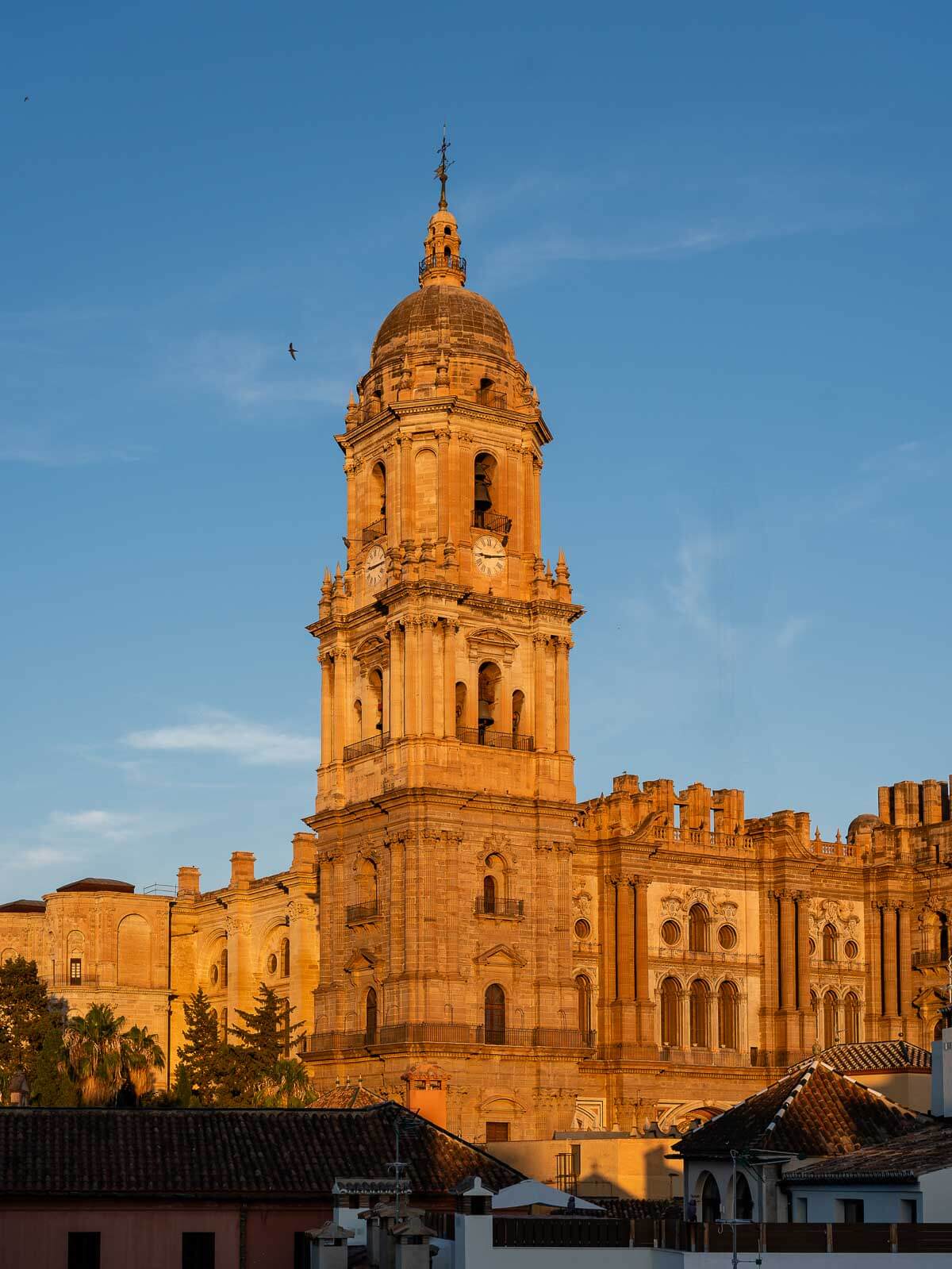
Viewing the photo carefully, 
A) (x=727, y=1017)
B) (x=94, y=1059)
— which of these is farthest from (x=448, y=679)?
(x=727, y=1017)

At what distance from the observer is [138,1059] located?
255 feet

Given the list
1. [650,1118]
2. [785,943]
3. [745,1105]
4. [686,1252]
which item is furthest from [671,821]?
[686,1252]

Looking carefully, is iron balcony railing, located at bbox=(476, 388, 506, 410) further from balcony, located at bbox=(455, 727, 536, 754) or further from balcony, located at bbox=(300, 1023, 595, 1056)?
balcony, located at bbox=(300, 1023, 595, 1056)

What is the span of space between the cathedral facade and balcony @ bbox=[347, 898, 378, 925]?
0.57ft

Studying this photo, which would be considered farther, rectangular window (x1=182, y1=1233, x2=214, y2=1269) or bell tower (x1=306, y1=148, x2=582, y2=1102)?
bell tower (x1=306, y1=148, x2=582, y2=1102)

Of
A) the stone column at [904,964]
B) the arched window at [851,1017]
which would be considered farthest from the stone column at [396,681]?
the stone column at [904,964]

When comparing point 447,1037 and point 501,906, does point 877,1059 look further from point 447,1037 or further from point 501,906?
point 501,906

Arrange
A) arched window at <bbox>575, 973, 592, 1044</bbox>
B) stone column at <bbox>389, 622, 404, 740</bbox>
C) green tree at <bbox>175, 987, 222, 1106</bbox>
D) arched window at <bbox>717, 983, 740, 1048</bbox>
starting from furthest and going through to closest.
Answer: arched window at <bbox>717, 983, 740, 1048</bbox>
arched window at <bbox>575, 973, 592, 1044</bbox>
stone column at <bbox>389, 622, 404, 740</bbox>
green tree at <bbox>175, 987, 222, 1106</bbox>

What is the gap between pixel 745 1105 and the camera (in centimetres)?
5372

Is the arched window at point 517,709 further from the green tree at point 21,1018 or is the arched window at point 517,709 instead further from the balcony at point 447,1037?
the green tree at point 21,1018

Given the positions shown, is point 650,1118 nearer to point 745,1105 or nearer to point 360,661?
point 360,661

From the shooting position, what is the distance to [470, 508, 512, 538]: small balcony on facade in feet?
294

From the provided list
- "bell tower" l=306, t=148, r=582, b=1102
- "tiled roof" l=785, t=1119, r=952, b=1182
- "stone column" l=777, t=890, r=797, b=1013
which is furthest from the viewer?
"stone column" l=777, t=890, r=797, b=1013

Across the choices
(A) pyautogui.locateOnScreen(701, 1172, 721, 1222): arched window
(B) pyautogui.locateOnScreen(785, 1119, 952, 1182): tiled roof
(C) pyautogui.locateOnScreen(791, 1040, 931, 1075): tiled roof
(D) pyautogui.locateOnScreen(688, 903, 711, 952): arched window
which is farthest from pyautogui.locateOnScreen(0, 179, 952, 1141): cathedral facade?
(B) pyautogui.locateOnScreen(785, 1119, 952, 1182): tiled roof
